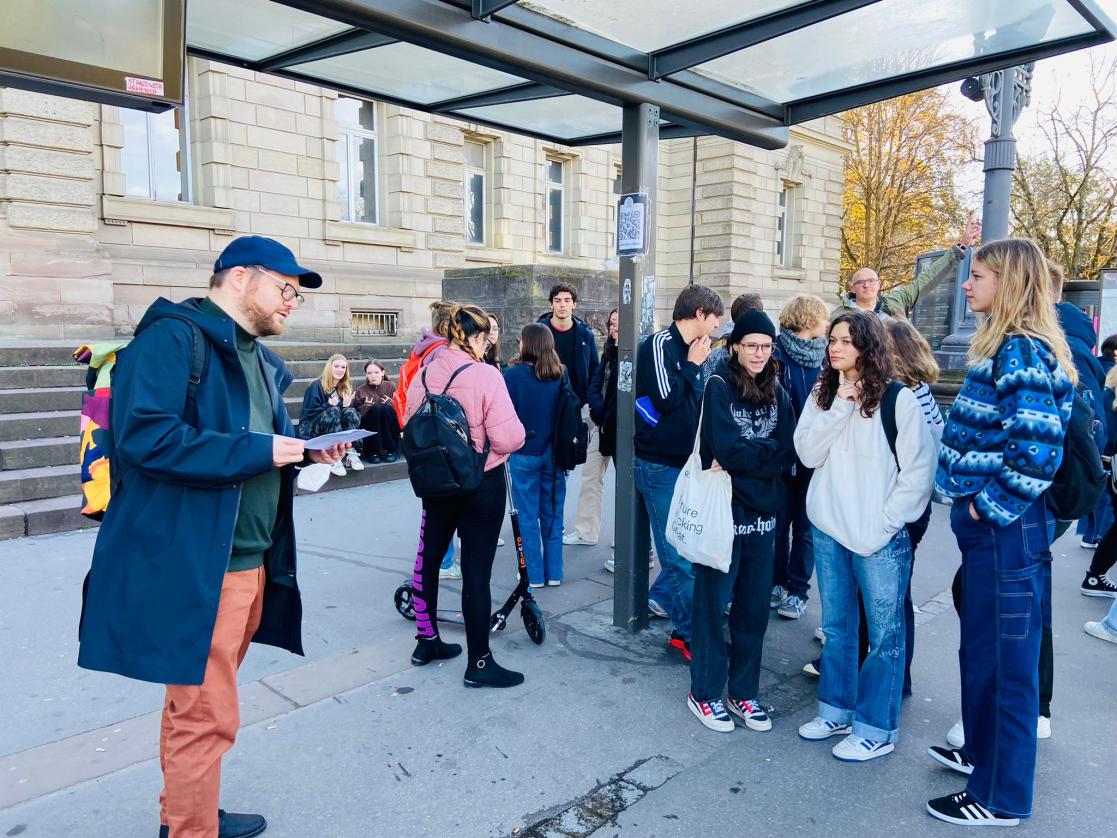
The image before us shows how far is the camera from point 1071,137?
906 inches

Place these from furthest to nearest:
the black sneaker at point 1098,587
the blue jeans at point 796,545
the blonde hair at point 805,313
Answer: the black sneaker at point 1098,587
the blue jeans at point 796,545
the blonde hair at point 805,313

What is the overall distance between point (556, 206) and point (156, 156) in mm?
10246

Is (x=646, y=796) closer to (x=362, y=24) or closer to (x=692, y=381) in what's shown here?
(x=692, y=381)

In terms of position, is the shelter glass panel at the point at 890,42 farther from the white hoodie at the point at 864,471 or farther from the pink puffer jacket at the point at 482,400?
the pink puffer jacket at the point at 482,400

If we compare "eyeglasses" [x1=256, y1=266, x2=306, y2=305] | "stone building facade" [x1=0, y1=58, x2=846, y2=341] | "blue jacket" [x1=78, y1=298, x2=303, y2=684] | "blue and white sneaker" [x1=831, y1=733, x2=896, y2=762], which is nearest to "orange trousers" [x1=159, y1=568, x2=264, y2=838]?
"blue jacket" [x1=78, y1=298, x2=303, y2=684]

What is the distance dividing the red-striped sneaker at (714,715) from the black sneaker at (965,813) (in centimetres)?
84

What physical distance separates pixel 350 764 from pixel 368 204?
1331cm

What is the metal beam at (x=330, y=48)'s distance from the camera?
3.80 meters

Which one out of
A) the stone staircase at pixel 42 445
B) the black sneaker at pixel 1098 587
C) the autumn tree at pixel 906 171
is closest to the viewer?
the black sneaker at pixel 1098 587

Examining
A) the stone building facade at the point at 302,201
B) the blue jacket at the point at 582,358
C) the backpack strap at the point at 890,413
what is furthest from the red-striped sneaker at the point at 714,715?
the stone building facade at the point at 302,201

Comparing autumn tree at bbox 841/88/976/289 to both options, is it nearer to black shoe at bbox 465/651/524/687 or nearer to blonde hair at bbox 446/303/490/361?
blonde hair at bbox 446/303/490/361

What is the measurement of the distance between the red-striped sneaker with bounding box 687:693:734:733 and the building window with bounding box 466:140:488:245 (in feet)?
49.3

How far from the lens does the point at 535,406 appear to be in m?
5.25

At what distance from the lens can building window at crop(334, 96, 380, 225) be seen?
14242mm
